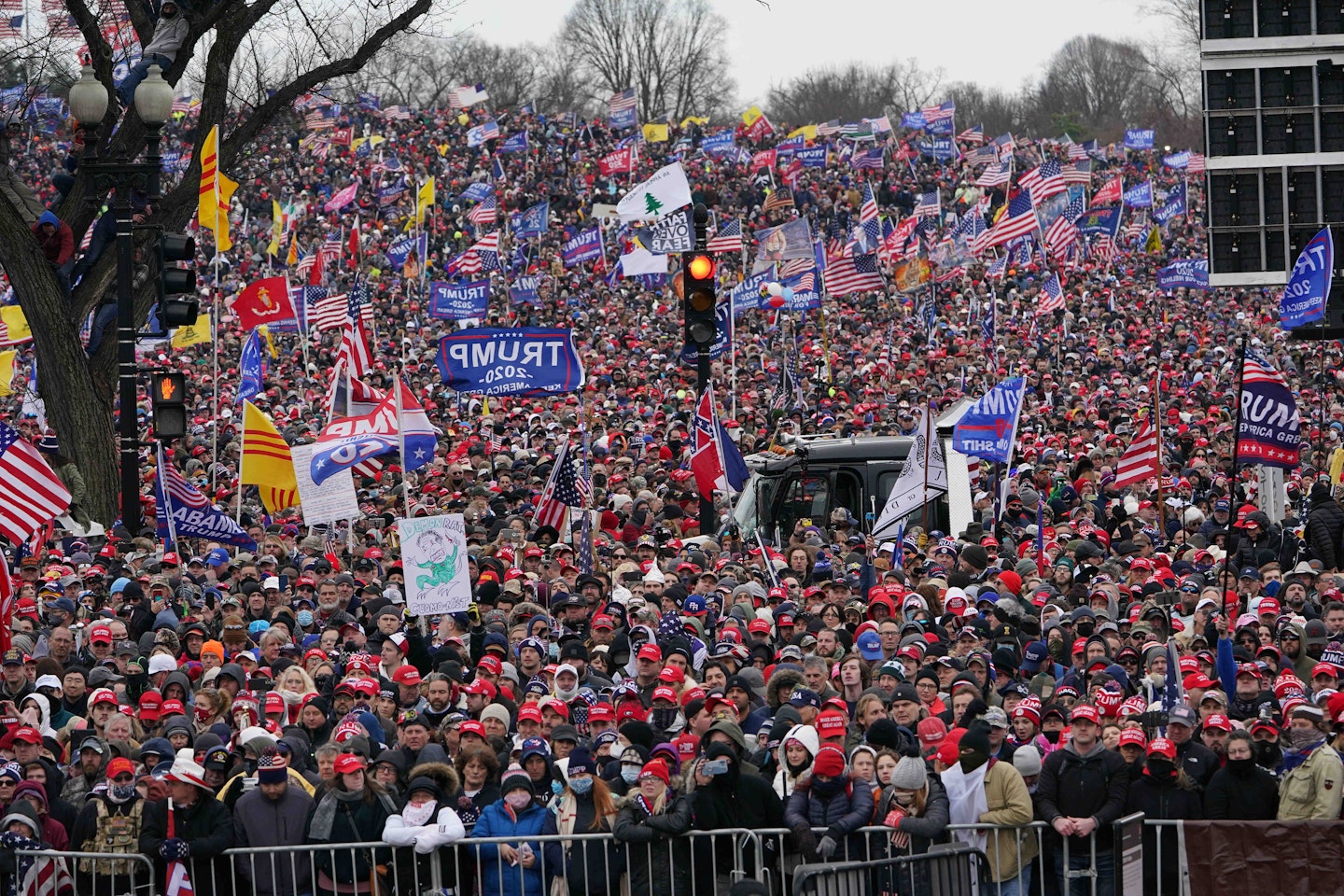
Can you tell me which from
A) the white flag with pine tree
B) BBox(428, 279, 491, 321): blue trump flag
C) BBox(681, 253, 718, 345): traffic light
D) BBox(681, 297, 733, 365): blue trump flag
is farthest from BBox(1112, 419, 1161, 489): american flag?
BBox(428, 279, 491, 321): blue trump flag

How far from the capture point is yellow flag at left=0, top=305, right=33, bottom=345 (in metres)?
30.5

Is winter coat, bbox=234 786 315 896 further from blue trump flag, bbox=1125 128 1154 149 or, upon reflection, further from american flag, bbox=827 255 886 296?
blue trump flag, bbox=1125 128 1154 149

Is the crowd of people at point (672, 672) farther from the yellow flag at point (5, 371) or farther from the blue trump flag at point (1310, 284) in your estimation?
the yellow flag at point (5, 371)

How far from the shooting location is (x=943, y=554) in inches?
722

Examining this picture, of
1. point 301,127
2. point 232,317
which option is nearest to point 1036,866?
point 232,317

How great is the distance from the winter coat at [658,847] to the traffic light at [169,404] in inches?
364

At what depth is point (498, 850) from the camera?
33.3 feet

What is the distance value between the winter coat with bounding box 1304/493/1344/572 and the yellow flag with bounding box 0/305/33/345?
19.8 metres

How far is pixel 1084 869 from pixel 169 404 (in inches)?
425

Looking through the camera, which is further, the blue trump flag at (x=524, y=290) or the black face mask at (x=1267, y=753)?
the blue trump flag at (x=524, y=290)

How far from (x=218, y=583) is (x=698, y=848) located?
998cm

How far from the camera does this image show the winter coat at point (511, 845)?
10.1 m

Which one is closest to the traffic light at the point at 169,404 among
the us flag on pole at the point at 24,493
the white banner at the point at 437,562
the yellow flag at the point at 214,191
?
the us flag on pole at the point at 24,493

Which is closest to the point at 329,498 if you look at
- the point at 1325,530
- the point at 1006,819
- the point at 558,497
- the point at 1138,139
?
the point at 558,497
